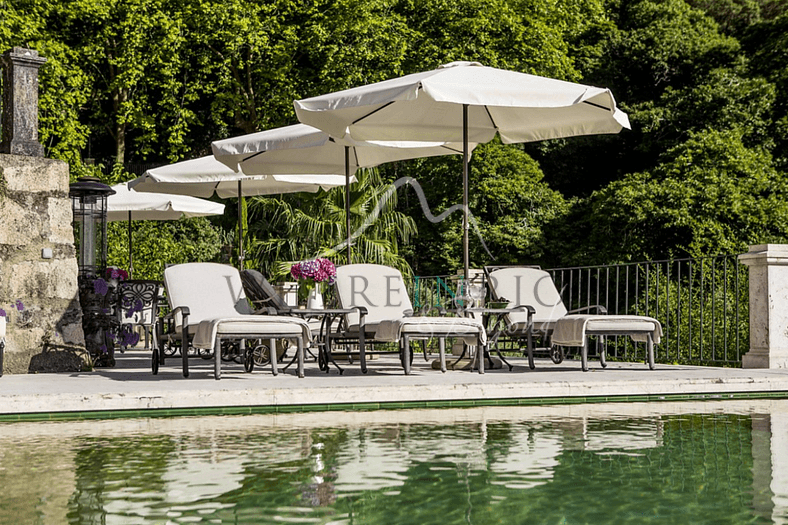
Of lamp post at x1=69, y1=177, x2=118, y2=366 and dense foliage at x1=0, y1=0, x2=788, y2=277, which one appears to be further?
dense foliage at x1=0, y1=0, x2=788, y2=277

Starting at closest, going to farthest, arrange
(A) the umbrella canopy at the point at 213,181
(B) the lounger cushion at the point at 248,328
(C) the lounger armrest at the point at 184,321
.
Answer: (B) the lounger cushion at the point at 248,328
(C) the lounger armrest at the point at 184,321
(A) the umbrella canopy at the point at 213,181

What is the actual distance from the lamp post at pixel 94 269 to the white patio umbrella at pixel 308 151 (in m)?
1.26

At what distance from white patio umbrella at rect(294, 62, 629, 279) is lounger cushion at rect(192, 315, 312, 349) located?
5.68 feet

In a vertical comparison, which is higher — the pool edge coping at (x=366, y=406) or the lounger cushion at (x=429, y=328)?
the lounger cushion at (x=429, y=328)

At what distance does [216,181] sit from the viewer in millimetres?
12117

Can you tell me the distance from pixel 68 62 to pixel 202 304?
15871mm

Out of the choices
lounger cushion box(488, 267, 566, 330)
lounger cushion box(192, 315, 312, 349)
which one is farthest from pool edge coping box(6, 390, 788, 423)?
lounger cushion box(488, 267, 566, 330)

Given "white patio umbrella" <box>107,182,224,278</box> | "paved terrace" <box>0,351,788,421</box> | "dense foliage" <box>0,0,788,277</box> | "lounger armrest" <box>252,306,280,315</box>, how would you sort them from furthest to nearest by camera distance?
"dense foliage" <box>0,0,788,277</box>, "white patio umbrella" <box>107,182,224,278</box>, "lounger armrest" <box>252,306,280,315</box>, "paved terrace" <box>0,351,788,421</box>

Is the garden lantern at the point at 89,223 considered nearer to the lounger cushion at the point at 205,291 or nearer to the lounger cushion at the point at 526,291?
the lounger cushion at the point at 205,291

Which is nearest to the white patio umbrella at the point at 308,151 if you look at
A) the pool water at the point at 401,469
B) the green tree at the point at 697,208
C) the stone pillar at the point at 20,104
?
the stone pillar at the point at 20,104

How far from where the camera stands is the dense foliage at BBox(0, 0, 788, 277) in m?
21.6

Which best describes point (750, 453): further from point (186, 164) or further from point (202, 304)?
point (186, 164)

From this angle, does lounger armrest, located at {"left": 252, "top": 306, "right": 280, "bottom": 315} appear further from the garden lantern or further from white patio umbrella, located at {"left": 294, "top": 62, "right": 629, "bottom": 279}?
the garden lantern

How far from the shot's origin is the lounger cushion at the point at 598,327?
787 cm
